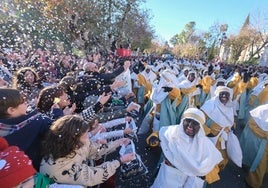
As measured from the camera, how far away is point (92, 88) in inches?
204

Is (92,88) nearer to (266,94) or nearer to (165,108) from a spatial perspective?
(165,108)

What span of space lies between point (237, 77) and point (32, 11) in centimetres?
2246

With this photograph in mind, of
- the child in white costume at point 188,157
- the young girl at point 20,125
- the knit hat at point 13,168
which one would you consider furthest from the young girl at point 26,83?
the knit hat at point 13,168

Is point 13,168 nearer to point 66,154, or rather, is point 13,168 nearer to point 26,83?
point 66,154

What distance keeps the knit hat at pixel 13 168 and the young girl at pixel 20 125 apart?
52cm

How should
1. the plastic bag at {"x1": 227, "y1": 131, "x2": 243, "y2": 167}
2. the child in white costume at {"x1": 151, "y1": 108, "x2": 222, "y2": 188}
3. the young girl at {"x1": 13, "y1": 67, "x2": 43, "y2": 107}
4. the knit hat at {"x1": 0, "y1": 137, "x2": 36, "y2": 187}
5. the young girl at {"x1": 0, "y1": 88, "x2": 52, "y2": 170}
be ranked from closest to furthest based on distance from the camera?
1. the knit hat at {"x1": 0, "y1": 137, "x2": 36, "y2": 187}
2. the young girl at {"x1": 0, "y1": 88, "x2": 52, "y2": 170}
3. the child in white costume at {"x1": 151, "y1": 108, "x2": 222, "y2": 188}
4. the young girl at {"x1": 13, "y1": 67, "x2": 43, "y2": 107}
5. the plastic bag at {"x1": 227, "y1": 131, "x2": 243, "y2": 167}

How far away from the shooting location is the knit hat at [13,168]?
183 centimetres

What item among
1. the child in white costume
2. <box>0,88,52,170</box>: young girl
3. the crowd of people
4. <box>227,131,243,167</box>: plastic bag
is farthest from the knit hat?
<box>227,131,243,167</box>: plastic bag

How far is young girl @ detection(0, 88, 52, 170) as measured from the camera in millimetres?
2535

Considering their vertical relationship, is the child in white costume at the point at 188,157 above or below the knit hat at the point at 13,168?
below

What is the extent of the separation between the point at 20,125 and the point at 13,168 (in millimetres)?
753

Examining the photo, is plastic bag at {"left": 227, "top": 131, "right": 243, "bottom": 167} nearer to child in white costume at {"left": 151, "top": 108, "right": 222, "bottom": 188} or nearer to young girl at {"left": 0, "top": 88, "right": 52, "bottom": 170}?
child in white costume at {"left": 151, "top": 108, "right": 222, "bottom": 188}

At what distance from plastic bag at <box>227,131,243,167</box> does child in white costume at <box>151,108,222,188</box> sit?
58.3 inches

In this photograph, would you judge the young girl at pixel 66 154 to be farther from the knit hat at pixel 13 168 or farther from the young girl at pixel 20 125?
the knit hat at pixel 13 168
